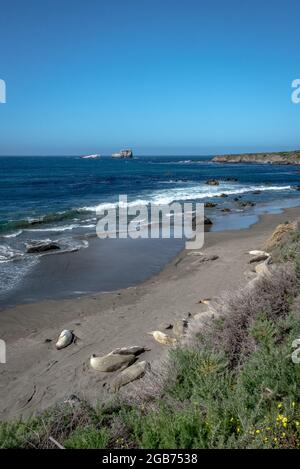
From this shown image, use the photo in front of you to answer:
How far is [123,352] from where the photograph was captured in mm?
6641

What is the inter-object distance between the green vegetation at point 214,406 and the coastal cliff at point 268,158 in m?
108

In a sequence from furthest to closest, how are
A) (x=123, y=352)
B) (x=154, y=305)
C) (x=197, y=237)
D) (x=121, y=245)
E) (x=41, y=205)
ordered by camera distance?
(x=41, y=205), (x=197, y=237), (x=121, y=245), (x=154, y=305), (x=123, y=352)

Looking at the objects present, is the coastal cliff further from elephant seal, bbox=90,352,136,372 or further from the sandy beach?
elephant seal, bbox=90,352,136,372

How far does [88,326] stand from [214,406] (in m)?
5.26

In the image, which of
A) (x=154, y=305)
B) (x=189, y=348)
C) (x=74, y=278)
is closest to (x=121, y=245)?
(x=74, y=278)

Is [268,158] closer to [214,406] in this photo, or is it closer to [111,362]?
[111,362]

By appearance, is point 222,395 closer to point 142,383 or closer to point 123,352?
point 142,383

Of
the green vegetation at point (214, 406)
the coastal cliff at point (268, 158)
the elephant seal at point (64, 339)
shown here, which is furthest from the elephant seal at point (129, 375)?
the coastal cliff at point (268, 158)

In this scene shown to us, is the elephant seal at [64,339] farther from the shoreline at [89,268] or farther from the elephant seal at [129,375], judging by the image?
the shoreline at [89,268]

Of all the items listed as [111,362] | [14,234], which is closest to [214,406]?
[111,362]

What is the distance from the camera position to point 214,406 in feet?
11.7
